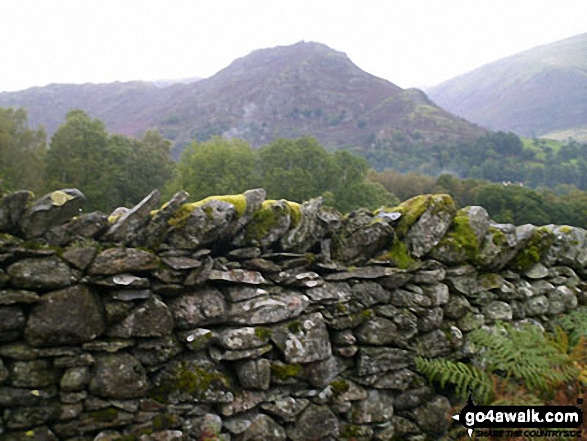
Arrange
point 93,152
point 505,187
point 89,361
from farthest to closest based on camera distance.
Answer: point 505,187 < point 93,152 < point 89,361

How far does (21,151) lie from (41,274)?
3300 cm

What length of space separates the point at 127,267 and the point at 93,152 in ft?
99.3

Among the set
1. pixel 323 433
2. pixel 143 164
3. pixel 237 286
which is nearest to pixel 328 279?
pixel 237 286

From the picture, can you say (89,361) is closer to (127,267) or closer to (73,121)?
(127,267)

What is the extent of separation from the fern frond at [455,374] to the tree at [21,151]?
2994cm

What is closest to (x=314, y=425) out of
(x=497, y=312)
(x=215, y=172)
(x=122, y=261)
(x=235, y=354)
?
(x=235, y=354)

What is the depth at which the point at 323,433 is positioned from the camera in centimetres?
605

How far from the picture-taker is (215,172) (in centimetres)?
3619

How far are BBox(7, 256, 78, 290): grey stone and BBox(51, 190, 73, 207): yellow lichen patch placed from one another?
66 cm

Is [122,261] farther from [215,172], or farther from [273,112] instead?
[273,112]

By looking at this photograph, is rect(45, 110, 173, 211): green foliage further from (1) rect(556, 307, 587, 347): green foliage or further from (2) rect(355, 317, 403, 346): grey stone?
(1) rect(556, 307, 587, 347): green foliage

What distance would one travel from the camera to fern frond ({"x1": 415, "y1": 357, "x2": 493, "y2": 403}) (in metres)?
5.91

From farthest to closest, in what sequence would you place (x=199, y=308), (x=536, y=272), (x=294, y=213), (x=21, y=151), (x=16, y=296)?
(x=21, y=151) < (x=536, y=272) < (x=294, y=213) < (x=199, y=308) < (x=16, y=296)

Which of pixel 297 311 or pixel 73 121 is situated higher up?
pixel 73 121
